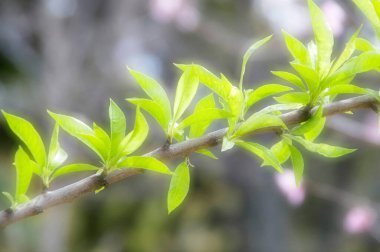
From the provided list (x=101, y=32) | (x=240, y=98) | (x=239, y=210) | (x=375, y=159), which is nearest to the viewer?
(x=240, y=98)

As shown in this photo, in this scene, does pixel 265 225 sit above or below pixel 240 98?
below

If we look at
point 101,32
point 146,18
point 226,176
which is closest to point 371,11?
point 101,32

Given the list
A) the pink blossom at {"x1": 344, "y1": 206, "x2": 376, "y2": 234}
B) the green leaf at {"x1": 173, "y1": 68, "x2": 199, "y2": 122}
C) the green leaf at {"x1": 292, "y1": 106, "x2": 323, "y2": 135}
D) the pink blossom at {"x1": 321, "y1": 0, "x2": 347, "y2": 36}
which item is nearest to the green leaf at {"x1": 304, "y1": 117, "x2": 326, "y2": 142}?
the green leaf at {"x1": 292, "y1": 106, "x2": 323, "y2": 135}

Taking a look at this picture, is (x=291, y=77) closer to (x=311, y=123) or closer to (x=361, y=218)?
(x=311, y=123)

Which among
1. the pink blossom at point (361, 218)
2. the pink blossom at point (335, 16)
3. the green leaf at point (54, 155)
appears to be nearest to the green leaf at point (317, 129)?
the green leaf at point (54, 155)

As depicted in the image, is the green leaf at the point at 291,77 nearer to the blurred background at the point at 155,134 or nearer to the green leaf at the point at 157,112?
the green leaf at the point at 157,112

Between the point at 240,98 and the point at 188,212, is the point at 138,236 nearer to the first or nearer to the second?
the point at 188,212
